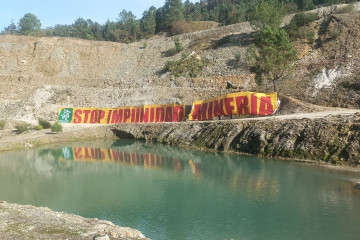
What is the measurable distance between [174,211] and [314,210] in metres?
6.51

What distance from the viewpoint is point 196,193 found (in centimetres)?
2061

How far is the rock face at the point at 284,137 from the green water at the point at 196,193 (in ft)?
4.49

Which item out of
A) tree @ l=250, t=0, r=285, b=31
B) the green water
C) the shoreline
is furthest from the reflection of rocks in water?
tree @ l=250, t=0, r=285, b=31

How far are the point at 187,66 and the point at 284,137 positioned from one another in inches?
1214

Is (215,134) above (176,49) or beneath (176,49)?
beneath

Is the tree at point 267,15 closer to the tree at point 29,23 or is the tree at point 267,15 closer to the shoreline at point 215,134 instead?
the shoreline at point 215,134

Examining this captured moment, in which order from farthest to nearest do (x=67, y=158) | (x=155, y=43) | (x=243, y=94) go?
(x=155, y=43) < (x=243, y=94) < (x=67, y=158)

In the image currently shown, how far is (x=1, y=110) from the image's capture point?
170 ft

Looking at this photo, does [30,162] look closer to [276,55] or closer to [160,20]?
[276,55]

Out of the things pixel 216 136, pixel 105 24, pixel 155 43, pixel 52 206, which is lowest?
pixel 52 206

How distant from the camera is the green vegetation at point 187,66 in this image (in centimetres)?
5562

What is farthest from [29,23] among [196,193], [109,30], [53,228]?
[53,228]

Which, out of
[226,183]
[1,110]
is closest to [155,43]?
[1,110]

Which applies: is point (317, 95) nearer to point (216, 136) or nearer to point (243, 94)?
point (243, 94)
